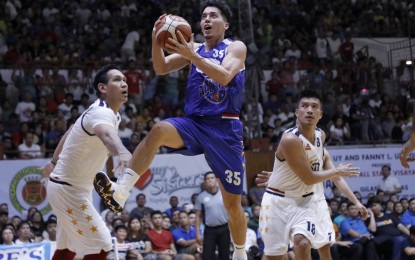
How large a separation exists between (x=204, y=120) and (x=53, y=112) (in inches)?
389

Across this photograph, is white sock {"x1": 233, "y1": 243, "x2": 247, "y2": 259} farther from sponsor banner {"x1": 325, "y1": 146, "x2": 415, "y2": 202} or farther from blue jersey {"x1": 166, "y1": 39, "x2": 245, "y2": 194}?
sponsor banner {"x1": 325, "y1": 146, "x2": 415, "y2": 202}

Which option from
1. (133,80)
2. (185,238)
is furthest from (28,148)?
(185,238)

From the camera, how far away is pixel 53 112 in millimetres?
16359

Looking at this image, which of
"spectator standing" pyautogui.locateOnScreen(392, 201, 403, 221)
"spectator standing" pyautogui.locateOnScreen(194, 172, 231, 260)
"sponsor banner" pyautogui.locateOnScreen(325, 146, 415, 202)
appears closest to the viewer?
"spectator standing" pyautogui.locateOnScreen(194, 172, 231, 260)

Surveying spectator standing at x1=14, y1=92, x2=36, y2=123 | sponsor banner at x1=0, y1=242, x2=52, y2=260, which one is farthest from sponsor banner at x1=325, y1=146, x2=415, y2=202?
sponsor banner at x1=0, y1=242, x2=52, y2=260

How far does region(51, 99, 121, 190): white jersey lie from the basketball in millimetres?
950

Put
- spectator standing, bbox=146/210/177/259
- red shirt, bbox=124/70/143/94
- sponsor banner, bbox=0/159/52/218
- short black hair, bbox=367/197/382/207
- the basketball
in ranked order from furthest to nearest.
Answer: red shirt, bbox=124/70/143/94 < short black hair, bbox=367/197/382/207 < sponsor banner, bbox=0/159/52/218 < spectator standing, bbox=146/210/177/259 < the basketball

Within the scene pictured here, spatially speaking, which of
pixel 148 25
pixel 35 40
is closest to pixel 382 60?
pixel 148 25

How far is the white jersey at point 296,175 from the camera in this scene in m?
8.38

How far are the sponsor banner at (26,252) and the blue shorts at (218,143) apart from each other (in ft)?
14.6

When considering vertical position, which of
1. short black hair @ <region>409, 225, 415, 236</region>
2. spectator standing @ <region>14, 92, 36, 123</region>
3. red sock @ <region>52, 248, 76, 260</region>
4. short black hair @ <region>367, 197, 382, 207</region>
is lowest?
short black hair @ <region>409, 225, 415, 236</region>

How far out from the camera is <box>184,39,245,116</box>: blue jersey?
709 cm

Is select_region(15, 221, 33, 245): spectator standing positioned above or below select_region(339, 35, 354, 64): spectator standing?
below

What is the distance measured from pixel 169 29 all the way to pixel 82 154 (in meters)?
1.62
